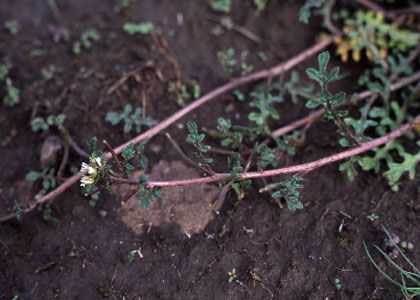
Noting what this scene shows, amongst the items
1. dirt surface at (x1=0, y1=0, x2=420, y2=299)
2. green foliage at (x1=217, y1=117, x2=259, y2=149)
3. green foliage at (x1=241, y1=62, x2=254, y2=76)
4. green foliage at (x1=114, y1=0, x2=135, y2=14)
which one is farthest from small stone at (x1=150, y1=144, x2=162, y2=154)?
green foliage at (x1=114, y1=0, x2=135, y2=14)

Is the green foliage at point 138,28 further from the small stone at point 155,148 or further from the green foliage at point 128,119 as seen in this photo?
the small stone at point 155,148

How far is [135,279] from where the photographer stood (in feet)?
7.66

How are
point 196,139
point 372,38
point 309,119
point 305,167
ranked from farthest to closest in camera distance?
point 372,38, point 309,119, point 305,167, point 196,139

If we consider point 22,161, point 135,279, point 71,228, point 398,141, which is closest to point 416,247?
point 398,141

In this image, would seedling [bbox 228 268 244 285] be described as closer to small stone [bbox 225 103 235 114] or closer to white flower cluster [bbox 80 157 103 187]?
white flower cluster [bbox 80 157 103 187]

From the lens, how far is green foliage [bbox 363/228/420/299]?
7.25 feet

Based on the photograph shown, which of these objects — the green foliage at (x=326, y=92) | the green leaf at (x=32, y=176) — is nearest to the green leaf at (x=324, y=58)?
the green foliage at (x=326, y=92)

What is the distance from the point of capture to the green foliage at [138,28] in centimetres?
321

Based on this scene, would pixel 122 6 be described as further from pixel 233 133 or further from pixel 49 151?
pixel 233 133

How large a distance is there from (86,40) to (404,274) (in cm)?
237

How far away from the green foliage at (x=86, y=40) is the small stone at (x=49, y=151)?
734 millimetres

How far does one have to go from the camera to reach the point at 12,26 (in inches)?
129

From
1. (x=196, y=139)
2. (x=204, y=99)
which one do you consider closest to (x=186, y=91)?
(x=204, y=99)

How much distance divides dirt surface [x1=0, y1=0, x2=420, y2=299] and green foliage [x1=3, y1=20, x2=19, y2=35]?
34 mm
